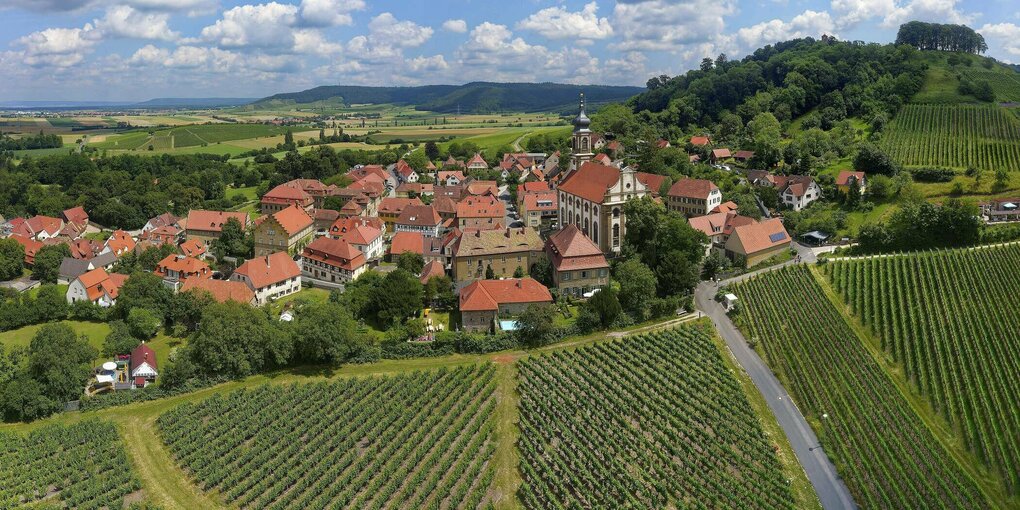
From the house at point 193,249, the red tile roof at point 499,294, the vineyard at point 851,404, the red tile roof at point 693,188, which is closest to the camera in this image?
the vineyard at point 851,404

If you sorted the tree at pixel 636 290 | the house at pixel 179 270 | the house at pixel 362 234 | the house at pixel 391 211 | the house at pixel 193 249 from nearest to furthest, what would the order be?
the tree at pixel 636 290 → the house at pixel 179 270 → the house at pixel 362 234 → the house at pixel 193 249 → the house at pixel 391 211

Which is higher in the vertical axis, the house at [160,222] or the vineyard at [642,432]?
the house at [160,222]

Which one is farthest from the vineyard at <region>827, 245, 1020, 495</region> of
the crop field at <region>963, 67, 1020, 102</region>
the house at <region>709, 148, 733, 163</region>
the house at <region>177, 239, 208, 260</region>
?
the crop field at <region>963, 67, 1020, 102</region>

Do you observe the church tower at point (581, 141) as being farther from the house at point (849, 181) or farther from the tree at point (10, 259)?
the tree at point (10, 259)

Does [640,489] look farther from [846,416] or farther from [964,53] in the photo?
[964,53]

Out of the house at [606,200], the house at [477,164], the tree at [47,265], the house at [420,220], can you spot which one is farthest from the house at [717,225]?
the tree at [47,265]

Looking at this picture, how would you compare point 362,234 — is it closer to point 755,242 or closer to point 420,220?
point 420,220

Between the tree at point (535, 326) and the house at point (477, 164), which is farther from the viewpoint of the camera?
the house at point (477, 164)
